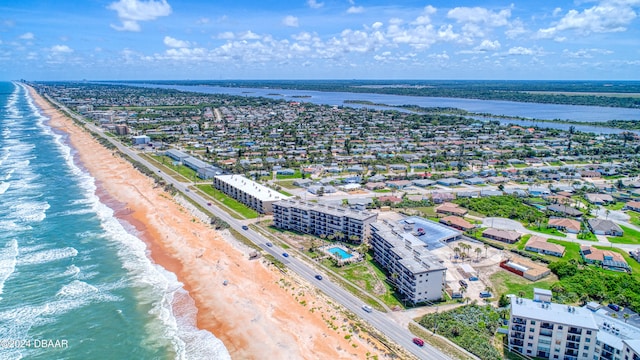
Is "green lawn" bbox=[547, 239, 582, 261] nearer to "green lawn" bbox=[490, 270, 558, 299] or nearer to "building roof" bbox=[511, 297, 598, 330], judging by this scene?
"green lawn" bbox=[490, 270, 558, 299]

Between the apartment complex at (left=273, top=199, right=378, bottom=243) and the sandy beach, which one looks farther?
the apartment complex at (left=273, top=199, right=378, bottom=243)

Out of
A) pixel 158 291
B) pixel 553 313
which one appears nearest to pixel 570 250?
pixel 553 313

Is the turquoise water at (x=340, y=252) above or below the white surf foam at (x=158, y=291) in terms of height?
above

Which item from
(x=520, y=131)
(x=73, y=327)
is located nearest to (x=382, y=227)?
(x=73, y=327)

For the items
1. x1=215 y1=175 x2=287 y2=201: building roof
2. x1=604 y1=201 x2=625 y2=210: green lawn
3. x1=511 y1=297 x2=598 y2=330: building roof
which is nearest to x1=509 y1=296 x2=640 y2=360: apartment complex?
x1=511 y1=297 x2=598 y2=330: building roof

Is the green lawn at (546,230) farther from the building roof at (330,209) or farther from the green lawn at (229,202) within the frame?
the green lawn at (229,202)

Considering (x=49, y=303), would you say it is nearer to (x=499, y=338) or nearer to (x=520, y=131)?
(x=499, y=338)

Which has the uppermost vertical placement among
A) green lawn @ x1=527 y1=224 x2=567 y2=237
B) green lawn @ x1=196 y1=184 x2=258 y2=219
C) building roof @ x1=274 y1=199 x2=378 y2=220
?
building roof @ x1=274 y1=199 x2=378 y2=220

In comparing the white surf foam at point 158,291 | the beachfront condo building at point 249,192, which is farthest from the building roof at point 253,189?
the white surf foam at point 158,291
